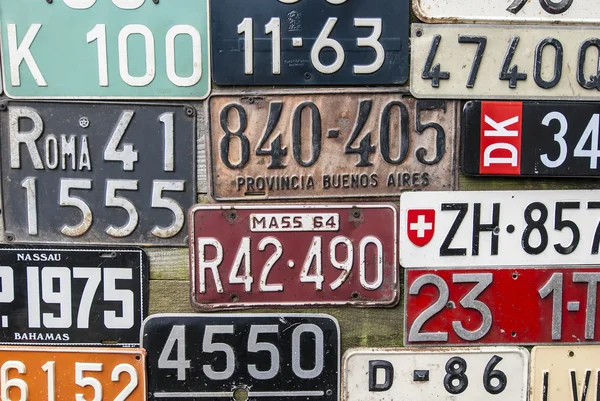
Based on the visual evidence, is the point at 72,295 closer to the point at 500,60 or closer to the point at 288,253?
the point at 288,253

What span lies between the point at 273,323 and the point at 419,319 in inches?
17.1

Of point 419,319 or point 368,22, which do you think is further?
point 419,319

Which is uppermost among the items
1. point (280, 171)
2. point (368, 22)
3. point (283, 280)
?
point (368, 22)

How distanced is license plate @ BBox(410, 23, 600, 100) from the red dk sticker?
37 millimetres

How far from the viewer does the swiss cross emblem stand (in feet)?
4.31

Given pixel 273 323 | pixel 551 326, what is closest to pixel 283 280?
pixel 273 323

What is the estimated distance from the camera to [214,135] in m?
1.29

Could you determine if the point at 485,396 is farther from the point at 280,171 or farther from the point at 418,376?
the point at 280,171

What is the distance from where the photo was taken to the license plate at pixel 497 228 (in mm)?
1314

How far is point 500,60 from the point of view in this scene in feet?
4.15

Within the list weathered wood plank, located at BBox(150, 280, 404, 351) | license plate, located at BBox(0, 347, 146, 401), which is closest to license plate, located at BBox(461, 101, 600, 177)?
weathered wood plank, located at BBox(150, 280, 404, 351)

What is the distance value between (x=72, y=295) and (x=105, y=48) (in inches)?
28.1

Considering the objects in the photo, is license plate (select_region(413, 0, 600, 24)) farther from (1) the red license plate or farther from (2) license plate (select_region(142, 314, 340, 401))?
(2) license plate (select_region(142, 314, 340, 401))

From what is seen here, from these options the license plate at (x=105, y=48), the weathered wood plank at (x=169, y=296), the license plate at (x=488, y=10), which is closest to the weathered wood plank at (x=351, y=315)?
the weathered wood plank at (x=169, y=296)
